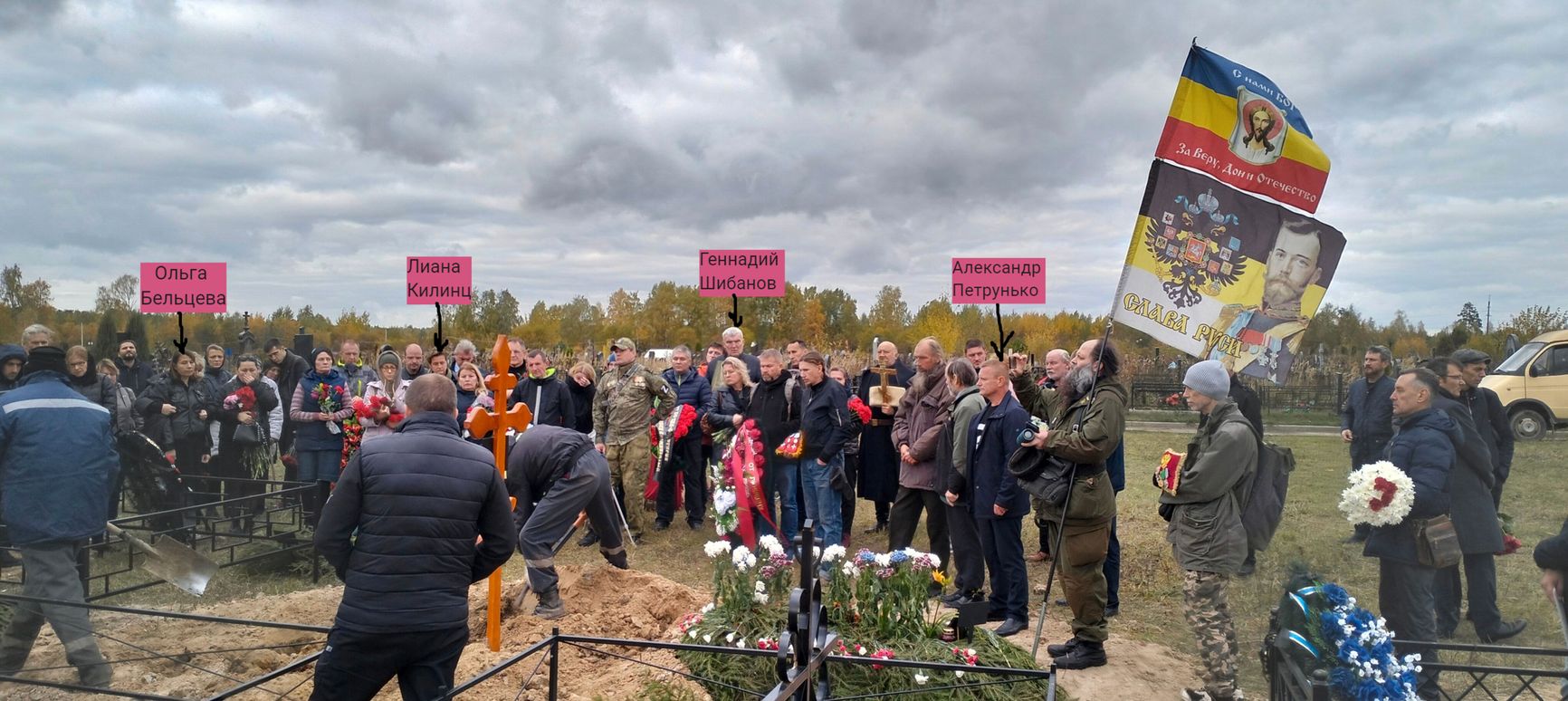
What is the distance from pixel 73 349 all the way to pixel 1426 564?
10338 millimetres

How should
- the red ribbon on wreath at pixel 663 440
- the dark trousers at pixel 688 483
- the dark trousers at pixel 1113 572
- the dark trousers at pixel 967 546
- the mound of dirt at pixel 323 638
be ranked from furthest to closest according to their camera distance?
1. the dark trousers at pixel 688 483
2. the red ribbon on wreath at pixel 663 440
3. the dark trousers at pixel 1113 572
4. the dark trousers at pixel 967 546
5. the mound of dirt at pixel 323 638

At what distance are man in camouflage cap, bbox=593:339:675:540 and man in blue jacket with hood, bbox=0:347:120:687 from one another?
15.5ft

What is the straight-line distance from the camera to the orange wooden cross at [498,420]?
18.5 feet

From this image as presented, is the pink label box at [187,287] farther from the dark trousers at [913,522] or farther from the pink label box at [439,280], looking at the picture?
the dark trousers at [913,522]

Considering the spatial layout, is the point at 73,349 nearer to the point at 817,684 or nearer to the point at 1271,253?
the point at 817,684

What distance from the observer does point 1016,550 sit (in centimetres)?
640

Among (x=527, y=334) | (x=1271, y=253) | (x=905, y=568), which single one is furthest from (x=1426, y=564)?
(x=527, y=334)

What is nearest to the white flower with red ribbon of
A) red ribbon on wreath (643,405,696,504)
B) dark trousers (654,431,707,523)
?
red ribbon on wreath (643,405,696,504)

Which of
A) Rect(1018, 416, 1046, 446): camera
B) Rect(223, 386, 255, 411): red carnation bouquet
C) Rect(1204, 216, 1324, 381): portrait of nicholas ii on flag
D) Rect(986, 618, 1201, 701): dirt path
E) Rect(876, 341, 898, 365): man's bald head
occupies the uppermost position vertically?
Rect(1204, 216, 1324, 381): portrait of nicholas ii on flag

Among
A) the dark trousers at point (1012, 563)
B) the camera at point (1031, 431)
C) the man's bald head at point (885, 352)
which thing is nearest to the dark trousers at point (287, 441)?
the man's bald head at point (885, 352)

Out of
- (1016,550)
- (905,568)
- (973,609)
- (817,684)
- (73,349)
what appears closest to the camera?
(817,684)

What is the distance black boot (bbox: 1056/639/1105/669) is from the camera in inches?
226

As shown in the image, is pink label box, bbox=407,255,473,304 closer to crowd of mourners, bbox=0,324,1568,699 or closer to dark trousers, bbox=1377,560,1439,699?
crowd of mourners, bbox=0,324,1568,699

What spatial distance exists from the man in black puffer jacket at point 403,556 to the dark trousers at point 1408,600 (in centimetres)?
507
